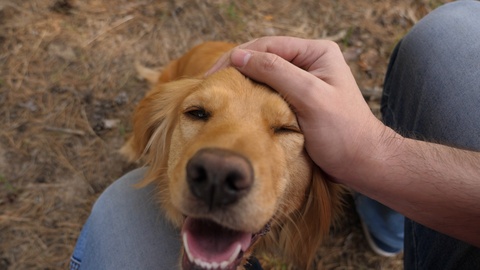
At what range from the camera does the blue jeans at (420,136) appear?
214 cm

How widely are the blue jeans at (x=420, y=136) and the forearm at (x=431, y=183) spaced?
0.23m

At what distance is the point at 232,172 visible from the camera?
60.1 inches

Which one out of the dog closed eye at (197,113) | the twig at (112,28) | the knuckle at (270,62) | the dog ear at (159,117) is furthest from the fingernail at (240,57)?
the twig at (112,28)

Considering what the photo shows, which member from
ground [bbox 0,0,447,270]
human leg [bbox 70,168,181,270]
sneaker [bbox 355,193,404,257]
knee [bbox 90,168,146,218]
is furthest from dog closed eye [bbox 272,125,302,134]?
ground [bbox 0,0,447,270]

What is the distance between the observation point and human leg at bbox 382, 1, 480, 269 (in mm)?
2111

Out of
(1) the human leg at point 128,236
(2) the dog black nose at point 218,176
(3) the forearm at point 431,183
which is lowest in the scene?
(1) the human leg at point 128,236

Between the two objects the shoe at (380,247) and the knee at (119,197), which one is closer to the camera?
the knee at (119,197)

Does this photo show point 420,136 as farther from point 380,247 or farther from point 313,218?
point 380,247

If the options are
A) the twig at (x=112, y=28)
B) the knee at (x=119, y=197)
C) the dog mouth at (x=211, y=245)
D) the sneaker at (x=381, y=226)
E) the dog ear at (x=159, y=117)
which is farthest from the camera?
the twig at (x=112, y=28)

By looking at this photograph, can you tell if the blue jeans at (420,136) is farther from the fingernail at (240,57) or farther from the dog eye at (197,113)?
the fingernail at (240,57)

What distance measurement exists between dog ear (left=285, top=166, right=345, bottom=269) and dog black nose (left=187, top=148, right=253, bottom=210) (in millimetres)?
741

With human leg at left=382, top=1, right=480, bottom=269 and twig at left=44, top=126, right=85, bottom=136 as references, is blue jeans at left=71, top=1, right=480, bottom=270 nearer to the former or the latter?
human leg at left=382, top=1, right=480, bottom=269

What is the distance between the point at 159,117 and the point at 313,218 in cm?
121

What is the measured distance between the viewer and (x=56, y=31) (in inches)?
157
